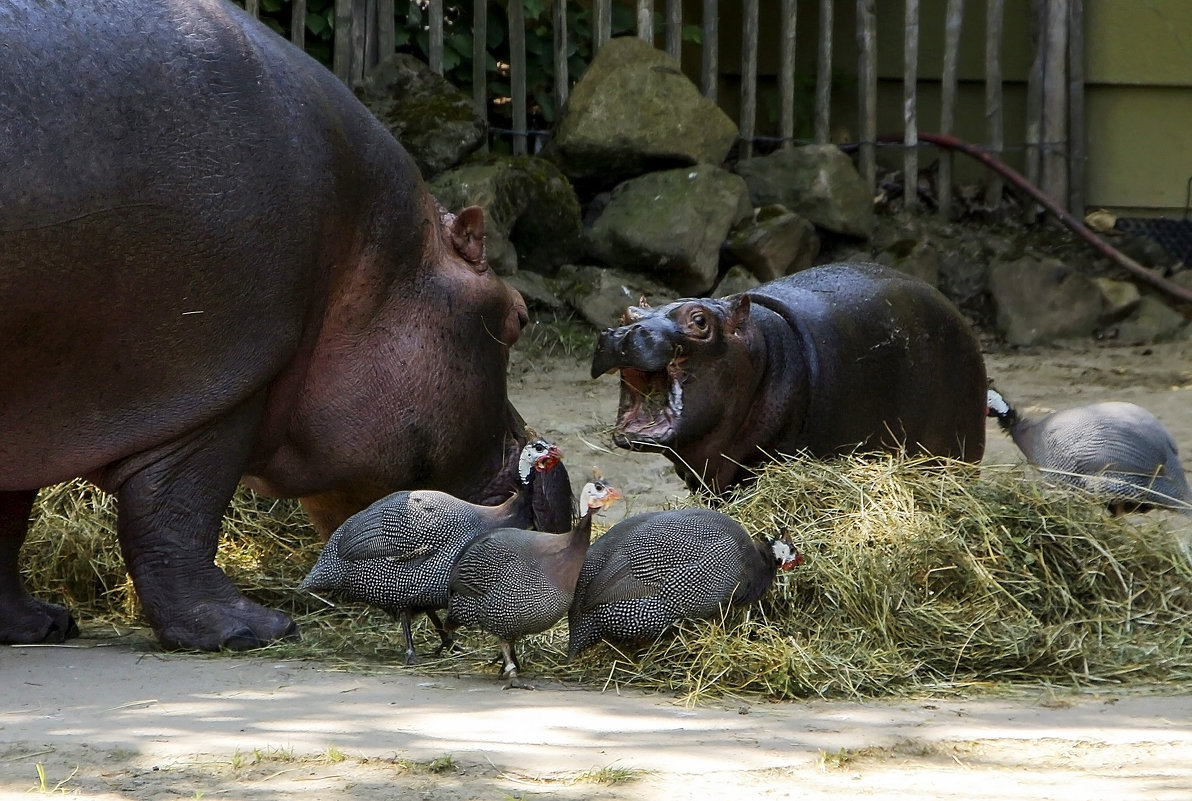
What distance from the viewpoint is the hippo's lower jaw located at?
179 inches

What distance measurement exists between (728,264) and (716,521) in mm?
5585

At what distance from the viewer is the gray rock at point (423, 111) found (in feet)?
29.0

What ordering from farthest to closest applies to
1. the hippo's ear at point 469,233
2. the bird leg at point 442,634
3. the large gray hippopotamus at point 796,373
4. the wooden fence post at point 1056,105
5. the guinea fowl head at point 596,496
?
Answer: 1. the wooden fence post at point 1056,105
2. the hippo's ear at point 469,233
3. the large gray hippopotamus at point 796,373
4. the bird leg at point 442,634
5. the guinea fowl head at point 596,496

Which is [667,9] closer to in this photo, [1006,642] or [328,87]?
[328,87]

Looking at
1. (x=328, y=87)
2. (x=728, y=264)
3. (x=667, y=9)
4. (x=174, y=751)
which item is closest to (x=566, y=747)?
(x=174, y=751)

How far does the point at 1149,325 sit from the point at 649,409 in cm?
570

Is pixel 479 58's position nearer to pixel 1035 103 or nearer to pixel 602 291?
pixel 602 291

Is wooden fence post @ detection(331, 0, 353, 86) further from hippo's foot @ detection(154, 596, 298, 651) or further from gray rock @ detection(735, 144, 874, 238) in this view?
hippo's foot @ detection(154, 596, 298, 651)

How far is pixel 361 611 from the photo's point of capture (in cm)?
470

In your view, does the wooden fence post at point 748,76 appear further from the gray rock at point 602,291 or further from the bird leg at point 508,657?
the bird leg at point 508,657

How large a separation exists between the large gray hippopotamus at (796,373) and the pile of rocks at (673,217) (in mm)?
3680

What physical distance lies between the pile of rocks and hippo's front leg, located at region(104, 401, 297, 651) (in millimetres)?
4402

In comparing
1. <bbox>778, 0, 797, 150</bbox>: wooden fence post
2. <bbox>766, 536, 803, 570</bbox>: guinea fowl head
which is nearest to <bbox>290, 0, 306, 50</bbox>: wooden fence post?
<bbox>778, 0, 797, 150</bbox>: wooden fence post

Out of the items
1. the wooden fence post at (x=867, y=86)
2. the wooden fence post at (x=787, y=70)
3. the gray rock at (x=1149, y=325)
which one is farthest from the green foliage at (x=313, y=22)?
the gray rock at (x=1149, y=325)
